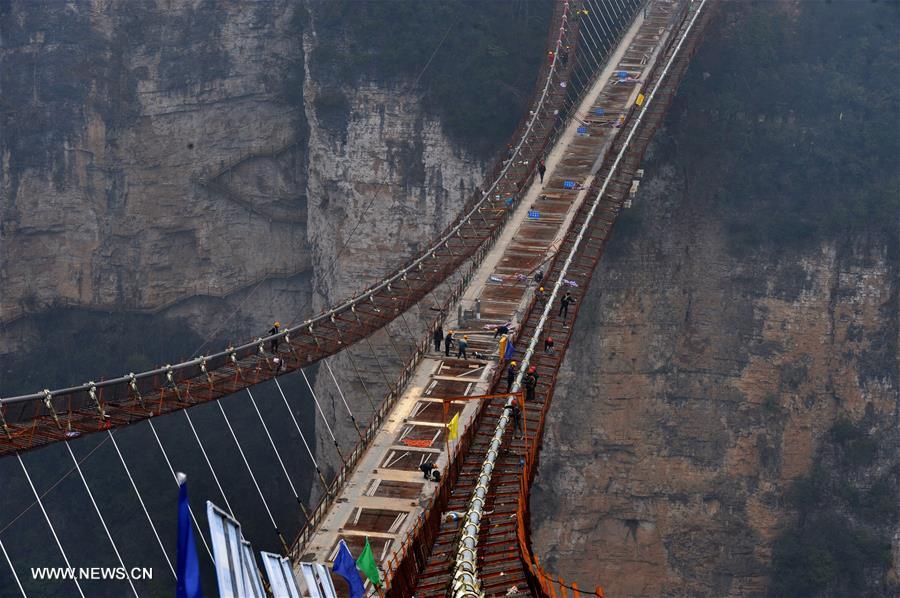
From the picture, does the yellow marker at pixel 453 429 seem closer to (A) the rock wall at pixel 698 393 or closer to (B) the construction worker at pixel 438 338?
(B) the construction worker at pixel 438 338

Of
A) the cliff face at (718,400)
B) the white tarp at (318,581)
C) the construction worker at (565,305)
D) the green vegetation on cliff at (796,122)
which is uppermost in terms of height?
the green vegetation on cliff at (796,122)

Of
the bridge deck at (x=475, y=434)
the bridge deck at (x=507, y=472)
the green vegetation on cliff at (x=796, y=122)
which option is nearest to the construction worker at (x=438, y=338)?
the bridge deck at (x=475, y=434)

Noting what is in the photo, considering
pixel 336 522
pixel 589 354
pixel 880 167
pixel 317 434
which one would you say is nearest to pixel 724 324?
pixel 589 354

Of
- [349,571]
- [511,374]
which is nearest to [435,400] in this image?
[511,374]

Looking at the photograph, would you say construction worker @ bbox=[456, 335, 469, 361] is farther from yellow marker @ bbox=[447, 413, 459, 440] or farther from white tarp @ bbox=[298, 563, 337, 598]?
white tarp @ bbox=[298, 563, 337, 598]

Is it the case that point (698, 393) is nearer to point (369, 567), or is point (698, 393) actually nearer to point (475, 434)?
point (475, 434)

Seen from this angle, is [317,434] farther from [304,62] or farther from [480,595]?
[480,595]

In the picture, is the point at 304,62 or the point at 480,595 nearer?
the point at 480,595
